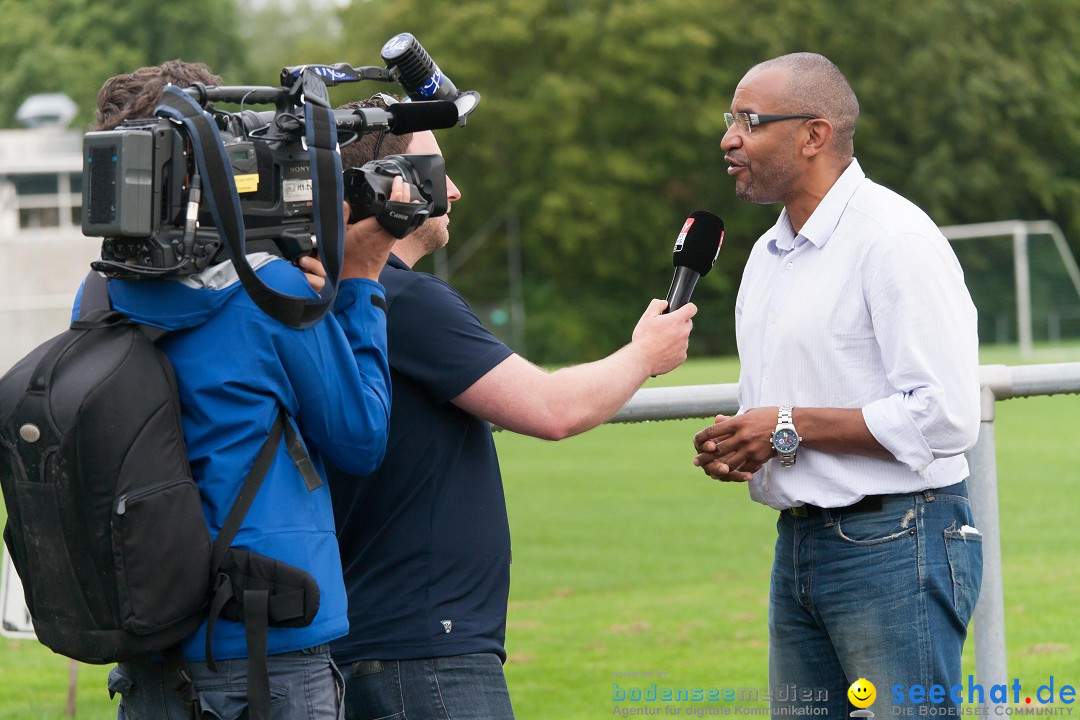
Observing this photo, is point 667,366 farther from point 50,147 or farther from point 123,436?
point 50,147

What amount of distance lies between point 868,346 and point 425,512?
46.2 inches

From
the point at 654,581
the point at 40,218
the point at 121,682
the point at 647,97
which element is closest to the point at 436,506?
the point at 121,682

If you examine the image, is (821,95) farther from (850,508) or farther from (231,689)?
(231,689)

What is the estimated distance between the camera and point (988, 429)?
3.89m

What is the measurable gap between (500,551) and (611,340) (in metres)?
53.6

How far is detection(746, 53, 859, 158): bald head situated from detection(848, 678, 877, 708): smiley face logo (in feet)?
4.36

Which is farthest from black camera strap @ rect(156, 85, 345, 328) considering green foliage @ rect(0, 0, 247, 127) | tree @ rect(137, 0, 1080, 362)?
green foliage @ rect(0, 0, 247, 127)

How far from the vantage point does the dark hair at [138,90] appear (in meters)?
2.86

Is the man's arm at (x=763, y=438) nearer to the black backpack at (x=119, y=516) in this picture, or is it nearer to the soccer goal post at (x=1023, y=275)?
the black backpack at (x=119, y=516)

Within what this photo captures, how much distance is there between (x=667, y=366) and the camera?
132 inches

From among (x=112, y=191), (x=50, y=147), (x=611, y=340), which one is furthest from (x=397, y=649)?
(x=611, y=340)

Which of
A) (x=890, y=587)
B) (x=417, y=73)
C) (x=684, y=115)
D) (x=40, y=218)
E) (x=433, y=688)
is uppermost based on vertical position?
(x=684, y=115)

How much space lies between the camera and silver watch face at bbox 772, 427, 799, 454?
3531mm

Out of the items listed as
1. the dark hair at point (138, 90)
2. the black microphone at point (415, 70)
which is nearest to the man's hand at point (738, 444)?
the black microphone at point (415, 70)
